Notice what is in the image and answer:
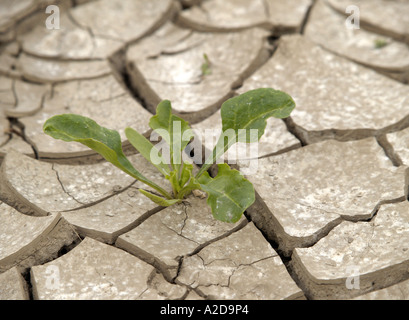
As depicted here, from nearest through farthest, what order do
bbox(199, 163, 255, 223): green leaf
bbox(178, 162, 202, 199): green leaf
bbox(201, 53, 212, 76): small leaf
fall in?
1. bbox(199, 163, 255, 223): green leaf
2. bbox(178, 162, 202, 199): green leaf
3. bbox(201, 53, 212, 76): small leaf

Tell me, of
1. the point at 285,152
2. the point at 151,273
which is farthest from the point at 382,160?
the point at 151,273

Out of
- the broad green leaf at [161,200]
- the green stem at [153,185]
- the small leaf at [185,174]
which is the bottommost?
the broad green leaf at [161,200]

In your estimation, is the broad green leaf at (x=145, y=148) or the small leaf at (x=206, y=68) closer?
the broad green leaf at (x=145, y=148)

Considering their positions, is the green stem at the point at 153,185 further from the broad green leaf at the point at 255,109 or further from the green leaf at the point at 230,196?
the broad green leaf at the point at 255,109

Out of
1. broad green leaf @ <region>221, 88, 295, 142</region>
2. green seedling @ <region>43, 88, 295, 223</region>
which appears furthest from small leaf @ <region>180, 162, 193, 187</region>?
broad green leaf @ <region>221, 88, 295, 142</region>

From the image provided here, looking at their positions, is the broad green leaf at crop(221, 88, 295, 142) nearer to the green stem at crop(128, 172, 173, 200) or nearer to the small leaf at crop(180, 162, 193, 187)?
the small leaf at crop(180, 162, 193, 187)

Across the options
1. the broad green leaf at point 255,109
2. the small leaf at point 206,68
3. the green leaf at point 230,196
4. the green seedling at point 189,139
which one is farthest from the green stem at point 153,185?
the small leaf at point 206,68

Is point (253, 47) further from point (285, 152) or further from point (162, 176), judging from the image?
point (162, 176)
